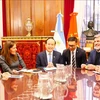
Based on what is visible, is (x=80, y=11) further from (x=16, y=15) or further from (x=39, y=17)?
(x=16, y=15)

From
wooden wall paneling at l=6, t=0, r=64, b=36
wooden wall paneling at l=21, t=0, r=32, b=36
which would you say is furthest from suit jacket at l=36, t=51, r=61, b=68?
wooden wall paneling at l=21, t=0, r=32, b=36

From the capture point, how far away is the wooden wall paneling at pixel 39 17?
582 centimetres

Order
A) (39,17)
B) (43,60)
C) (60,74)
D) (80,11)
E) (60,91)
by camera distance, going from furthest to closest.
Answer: (39,17) → (80,11) → (43,60) → (60,74) → (60,91)

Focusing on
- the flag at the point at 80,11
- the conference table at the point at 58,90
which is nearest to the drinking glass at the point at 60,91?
the conference table at the point at 58,90

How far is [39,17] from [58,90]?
4121 mm

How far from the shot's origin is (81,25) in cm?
545

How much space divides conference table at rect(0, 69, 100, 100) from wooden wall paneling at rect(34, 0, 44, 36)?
339 centimetres

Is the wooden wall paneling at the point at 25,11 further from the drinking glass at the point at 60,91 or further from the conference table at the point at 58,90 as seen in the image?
the drinking glass at the point at 60,91

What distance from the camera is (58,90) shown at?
76.7 inches

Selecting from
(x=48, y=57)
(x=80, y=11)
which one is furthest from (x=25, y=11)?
(x=48, y=57)

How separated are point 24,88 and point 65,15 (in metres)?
3.82

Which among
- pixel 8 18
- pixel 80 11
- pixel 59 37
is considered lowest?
pixel 59 37

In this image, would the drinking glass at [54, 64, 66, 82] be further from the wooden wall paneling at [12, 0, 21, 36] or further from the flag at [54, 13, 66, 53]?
the wooden wall paneling at [12, 0, 21, 36]

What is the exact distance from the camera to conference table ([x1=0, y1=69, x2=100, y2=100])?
5.75ft
